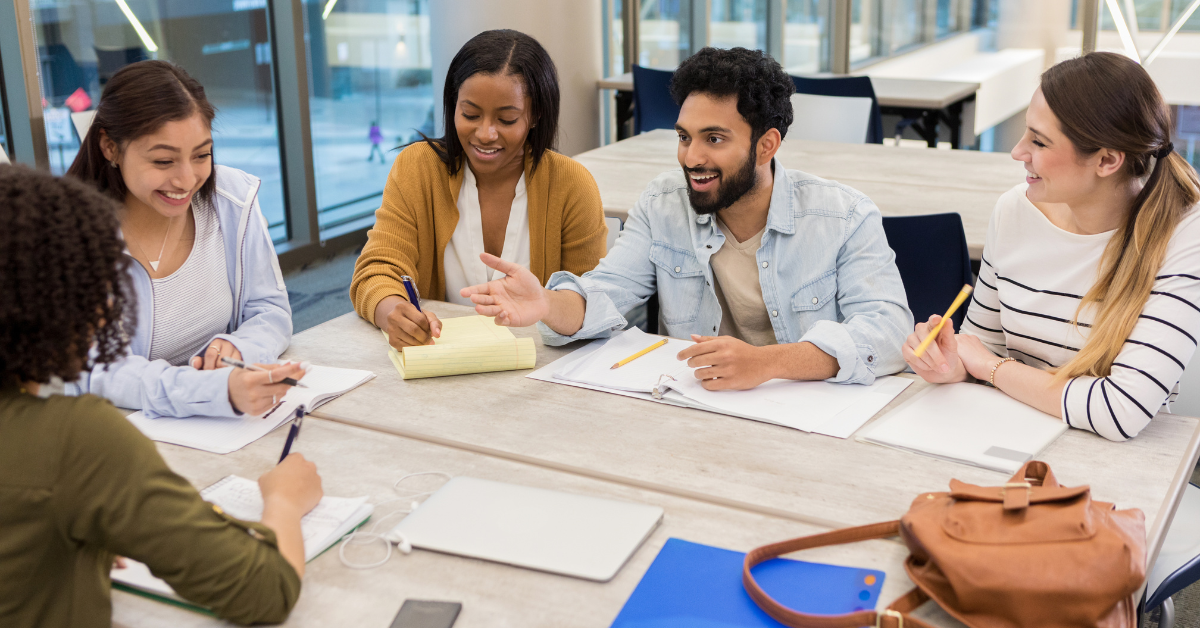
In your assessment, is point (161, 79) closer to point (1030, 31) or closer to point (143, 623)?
point (143, 623)

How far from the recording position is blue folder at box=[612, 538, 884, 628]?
1059 mm

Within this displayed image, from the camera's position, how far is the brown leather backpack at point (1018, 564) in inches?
38.9

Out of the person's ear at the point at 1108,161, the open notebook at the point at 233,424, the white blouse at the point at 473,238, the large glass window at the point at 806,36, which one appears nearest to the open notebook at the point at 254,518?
the open notebook at the point at 233,424

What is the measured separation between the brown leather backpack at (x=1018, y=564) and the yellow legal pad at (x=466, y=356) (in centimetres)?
77

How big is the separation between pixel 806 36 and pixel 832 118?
9.09ft

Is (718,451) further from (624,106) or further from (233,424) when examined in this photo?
(624,106)

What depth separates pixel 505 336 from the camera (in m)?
1.81

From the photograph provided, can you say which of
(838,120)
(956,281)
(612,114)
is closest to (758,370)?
(956,281)

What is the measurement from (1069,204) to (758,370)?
0.62 metres

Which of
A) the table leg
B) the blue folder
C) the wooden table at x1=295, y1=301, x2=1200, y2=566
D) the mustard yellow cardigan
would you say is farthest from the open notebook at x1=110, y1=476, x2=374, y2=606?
the table leg

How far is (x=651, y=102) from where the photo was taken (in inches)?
195

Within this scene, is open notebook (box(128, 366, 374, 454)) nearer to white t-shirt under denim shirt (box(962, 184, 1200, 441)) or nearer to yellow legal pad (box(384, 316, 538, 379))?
yellow legal pad (box(384, 316, 538, 379))

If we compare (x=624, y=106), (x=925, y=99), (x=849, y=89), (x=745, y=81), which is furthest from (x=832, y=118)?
(x=745, y=81)

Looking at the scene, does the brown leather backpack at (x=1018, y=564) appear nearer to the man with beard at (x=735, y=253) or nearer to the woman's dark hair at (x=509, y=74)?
the man with beard at (x=735, y=253)
